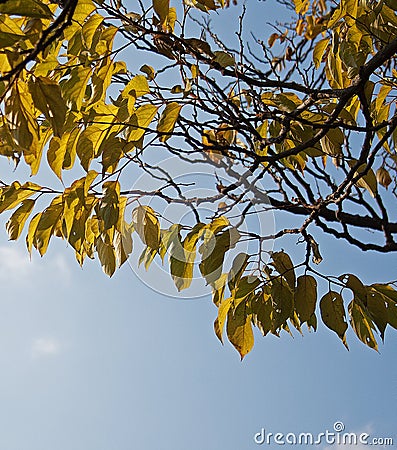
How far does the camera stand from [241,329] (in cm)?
83

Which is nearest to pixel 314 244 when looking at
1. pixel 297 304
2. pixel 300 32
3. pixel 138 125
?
pixel 297 304

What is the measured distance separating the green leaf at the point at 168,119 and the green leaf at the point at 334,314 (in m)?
0.37

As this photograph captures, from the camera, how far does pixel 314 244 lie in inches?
36.4

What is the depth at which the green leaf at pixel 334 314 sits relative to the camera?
0.83m

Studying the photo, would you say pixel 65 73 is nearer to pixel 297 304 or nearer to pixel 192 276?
pixel 192 276

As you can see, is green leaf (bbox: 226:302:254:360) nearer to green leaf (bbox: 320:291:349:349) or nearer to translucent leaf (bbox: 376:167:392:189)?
green leaf (bbox: 320:291:349:349)

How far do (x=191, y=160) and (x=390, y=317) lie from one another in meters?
0.42

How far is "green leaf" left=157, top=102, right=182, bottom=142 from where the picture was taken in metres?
0.69

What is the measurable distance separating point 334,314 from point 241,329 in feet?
0.47

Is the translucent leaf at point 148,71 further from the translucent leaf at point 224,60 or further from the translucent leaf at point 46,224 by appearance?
the translucent leaf at point 46,224

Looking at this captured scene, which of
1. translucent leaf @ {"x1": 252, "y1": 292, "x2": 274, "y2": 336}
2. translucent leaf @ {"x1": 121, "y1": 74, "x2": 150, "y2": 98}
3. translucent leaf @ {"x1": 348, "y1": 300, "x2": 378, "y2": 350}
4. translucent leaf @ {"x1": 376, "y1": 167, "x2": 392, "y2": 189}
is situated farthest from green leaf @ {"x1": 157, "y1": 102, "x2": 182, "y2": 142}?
translucent leaf @ {"x1": 376, "y1": 167, "x2": 392, "y2": 189}

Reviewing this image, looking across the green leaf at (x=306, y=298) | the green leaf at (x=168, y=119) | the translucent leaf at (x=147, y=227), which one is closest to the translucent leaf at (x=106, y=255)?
the translucent leaf at (x=147, y=227)

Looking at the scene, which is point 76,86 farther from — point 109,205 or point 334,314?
point 334,314

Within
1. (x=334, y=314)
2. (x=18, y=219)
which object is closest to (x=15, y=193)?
(x=18, y=219)
